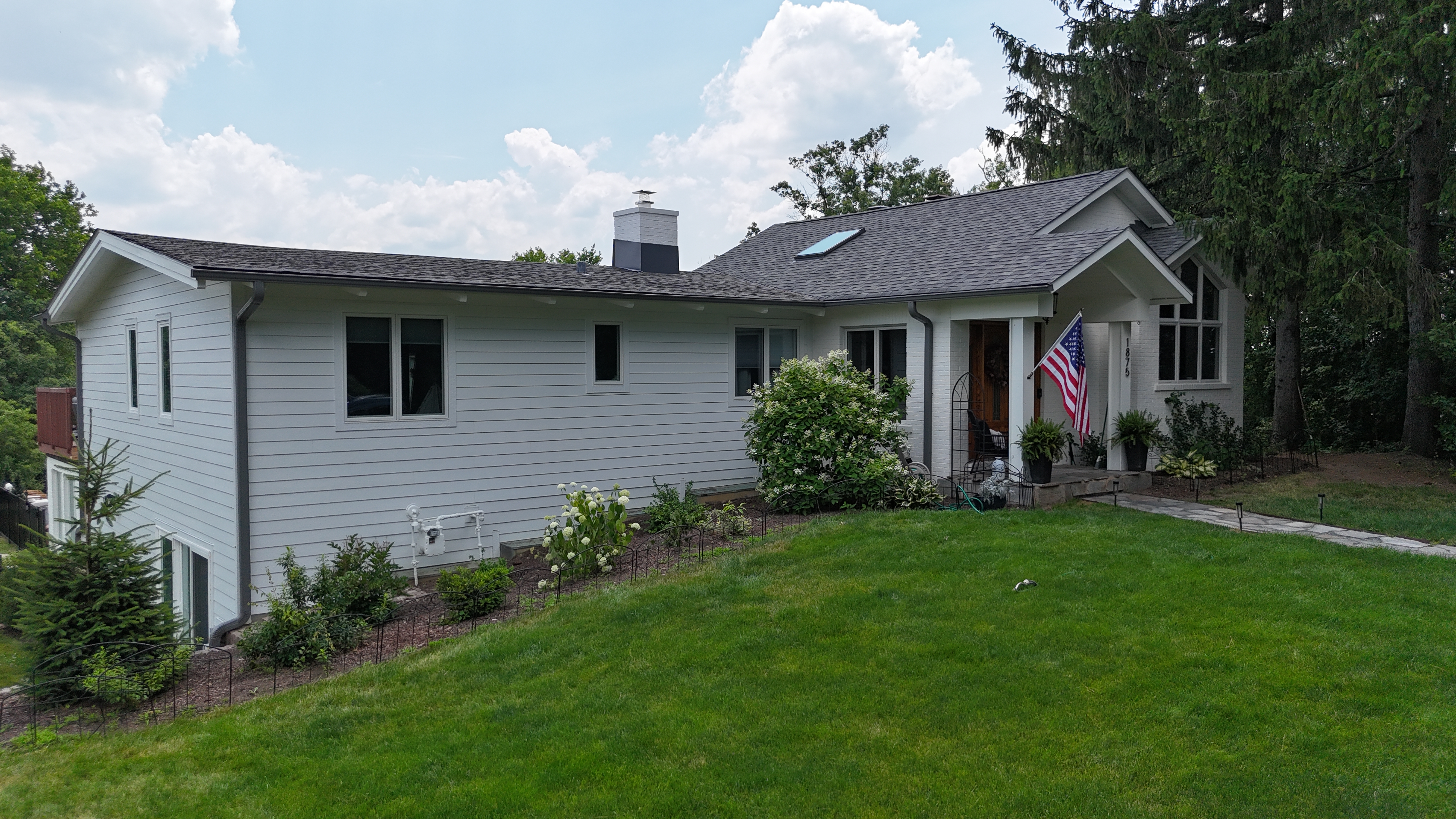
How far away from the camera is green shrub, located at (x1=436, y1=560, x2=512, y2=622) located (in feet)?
27.9

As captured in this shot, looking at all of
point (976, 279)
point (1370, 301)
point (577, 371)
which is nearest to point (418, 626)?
point (577, 371)

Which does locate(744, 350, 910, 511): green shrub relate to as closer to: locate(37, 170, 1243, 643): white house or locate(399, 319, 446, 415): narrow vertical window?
locate(37, 170, 1243, 643): white house

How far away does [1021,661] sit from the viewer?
19.5 feet

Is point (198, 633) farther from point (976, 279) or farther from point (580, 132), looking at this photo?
point (580, 132)

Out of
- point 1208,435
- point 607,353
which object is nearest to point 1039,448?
point 1208,435

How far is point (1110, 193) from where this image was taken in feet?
50.1

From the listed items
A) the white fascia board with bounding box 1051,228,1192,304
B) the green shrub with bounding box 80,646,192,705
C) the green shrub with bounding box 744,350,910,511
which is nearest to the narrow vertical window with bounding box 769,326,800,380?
the green shrub with bounding box 744,350,910,511

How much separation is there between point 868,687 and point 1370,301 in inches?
463

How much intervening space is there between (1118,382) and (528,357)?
28.0ft

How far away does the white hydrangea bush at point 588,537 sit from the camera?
9.23 metres

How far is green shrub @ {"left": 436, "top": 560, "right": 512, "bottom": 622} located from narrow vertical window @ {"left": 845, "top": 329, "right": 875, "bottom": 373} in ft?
23.3

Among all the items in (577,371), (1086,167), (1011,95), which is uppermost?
(1011,95)

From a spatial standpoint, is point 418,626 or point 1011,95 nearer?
point 418,626

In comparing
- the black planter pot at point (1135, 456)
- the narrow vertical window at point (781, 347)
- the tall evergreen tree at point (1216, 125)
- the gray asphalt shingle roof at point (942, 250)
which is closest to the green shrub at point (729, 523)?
the narrow vertical window at point (781, 347)
